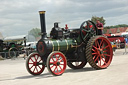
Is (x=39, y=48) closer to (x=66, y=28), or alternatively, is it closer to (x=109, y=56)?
(x=66, y=28)

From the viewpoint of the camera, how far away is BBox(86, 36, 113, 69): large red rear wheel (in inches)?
385

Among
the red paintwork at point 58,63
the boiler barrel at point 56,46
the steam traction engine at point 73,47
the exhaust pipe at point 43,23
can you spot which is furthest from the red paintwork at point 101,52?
the exhaust pipe at point 43,23

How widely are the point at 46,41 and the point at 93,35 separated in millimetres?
2496

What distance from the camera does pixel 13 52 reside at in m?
26.1

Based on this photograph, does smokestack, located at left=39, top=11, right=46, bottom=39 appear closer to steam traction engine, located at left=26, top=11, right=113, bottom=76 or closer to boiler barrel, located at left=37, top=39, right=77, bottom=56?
steam traction engine, located at left=26, top=11, right=113, bottom=76

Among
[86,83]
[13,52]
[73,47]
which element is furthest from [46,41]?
[13,52]

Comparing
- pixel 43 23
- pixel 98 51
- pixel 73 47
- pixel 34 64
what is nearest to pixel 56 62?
pixel 34 64

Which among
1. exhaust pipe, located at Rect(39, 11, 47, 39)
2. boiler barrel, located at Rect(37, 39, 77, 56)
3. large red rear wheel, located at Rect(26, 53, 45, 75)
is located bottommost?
large red rear wheel, located at Rect(26, 53, 45, 75)

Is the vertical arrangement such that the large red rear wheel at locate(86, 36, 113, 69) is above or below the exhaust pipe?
below

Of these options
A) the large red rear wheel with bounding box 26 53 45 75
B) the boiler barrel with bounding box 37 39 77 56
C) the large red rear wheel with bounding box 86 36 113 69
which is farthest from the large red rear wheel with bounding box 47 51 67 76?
the large red rear wheel with bounding box 86 36 113 69

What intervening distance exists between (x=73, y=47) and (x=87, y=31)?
960 millimetres

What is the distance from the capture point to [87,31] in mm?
10414

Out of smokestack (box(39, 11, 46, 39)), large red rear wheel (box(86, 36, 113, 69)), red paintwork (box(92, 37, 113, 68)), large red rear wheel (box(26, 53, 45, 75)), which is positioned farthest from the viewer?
red paintwork (box(92, 37, 113, 68))

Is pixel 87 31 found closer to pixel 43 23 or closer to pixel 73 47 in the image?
pixel 73 47
